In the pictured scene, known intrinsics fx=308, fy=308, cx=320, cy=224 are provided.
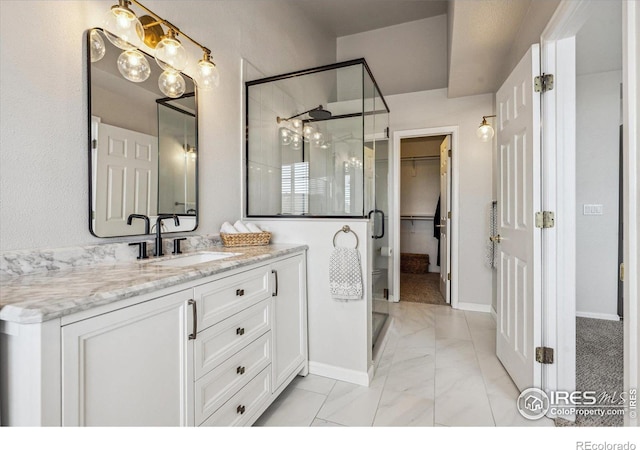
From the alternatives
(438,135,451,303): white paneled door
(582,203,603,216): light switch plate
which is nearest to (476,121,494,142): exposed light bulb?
(438,135,451,303): white paneled door

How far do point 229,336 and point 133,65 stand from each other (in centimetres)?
132

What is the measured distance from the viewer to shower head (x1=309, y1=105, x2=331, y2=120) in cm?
248

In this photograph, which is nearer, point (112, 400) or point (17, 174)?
point (112, 400)

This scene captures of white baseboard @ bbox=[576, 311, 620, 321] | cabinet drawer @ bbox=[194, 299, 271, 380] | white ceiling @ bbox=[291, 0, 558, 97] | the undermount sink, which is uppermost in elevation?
white ceiling @ bbox=[291, 0, 558, 97]

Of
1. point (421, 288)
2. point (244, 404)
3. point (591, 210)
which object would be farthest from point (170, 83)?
point (421, 288)

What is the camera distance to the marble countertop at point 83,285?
2.37 ft

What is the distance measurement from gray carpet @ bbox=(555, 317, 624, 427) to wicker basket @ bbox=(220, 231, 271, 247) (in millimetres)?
1972

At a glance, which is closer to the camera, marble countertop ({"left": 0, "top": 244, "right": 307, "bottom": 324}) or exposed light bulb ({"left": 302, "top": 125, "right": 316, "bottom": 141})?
marble countertop ({"left": 0, "top": 244, "right": 307, "bottom": 324})

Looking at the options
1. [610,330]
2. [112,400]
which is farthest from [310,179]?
[610,330]

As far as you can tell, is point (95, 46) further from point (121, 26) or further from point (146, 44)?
point (146, 44)

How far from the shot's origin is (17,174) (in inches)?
44.9

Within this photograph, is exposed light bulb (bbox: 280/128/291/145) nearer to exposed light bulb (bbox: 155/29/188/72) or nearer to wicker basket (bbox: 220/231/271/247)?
wicker basket (bbox: 220/231/271/247)
